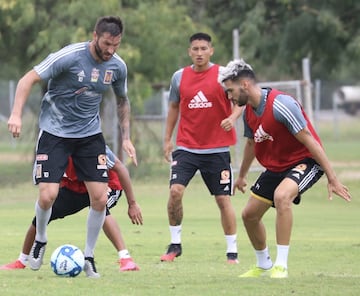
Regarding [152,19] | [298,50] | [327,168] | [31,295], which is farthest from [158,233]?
[298,50]

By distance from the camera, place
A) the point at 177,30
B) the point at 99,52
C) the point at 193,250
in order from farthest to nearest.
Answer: the point at 177,30 → the point at 193,250 → the point at 99,52

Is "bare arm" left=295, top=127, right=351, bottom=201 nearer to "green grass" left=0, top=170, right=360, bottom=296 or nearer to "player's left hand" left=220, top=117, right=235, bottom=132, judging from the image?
"green grass" left=0, top=170, right=360, bottom=296

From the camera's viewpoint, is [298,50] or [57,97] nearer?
[57,97]

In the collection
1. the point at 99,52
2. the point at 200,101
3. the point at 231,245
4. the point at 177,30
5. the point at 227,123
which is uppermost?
the point at 177,30

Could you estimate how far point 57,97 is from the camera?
10281 mm

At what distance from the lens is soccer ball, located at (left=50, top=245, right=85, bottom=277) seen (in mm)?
9945

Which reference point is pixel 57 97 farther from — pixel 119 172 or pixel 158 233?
pixel 158 233

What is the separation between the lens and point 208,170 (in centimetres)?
1269

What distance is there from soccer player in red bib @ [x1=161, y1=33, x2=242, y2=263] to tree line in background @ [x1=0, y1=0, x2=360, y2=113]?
43.3 ft

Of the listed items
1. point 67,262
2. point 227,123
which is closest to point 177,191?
point 227,123

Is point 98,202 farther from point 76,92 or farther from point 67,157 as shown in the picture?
point 76,92

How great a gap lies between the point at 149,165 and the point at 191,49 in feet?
53.9

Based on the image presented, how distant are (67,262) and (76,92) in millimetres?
1521

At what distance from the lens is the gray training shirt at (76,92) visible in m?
10.2
